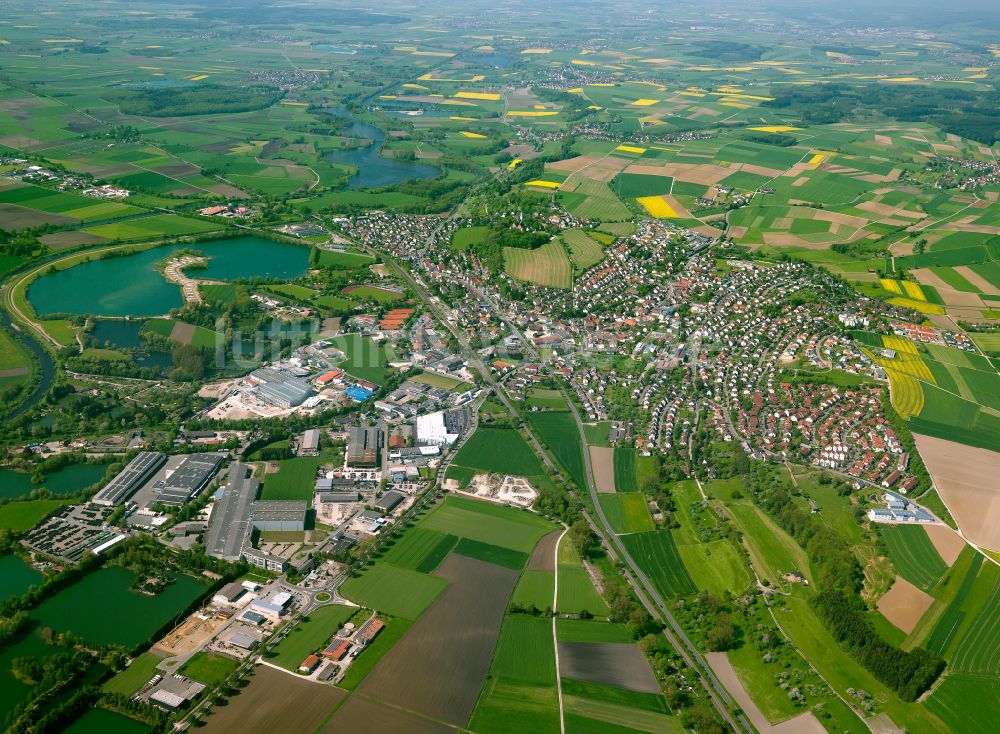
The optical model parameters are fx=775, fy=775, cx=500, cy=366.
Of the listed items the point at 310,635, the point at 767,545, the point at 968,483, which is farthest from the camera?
the point at 968,483

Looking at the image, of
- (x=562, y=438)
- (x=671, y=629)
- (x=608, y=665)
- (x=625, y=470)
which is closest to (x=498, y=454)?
(x=562, y=438)

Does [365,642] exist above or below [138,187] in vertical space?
below

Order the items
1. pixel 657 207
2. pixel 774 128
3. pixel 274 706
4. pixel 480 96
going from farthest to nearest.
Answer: pixel 480 96, pixel 774 128, pixel 657 207, pixel 274 706

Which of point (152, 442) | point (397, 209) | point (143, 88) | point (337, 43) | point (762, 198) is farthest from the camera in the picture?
point (337, 43)

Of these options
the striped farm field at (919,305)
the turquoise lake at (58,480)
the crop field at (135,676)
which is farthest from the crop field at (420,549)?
the striped farm field at (919,305)

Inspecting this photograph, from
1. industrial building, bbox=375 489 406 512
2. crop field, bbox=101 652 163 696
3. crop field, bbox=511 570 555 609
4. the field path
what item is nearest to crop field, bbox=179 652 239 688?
crop field, bbox=101 652 163 696

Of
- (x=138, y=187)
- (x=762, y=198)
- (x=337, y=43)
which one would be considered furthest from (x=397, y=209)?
(x=337, y=43)

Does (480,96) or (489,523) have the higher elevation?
(480,96)

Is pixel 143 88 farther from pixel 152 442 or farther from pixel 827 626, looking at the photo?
pixel 827 626

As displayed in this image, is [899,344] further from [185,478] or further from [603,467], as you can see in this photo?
[185,478]
